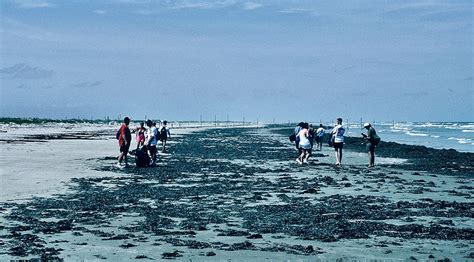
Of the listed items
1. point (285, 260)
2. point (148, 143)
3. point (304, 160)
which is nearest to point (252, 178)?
point (148, 143)

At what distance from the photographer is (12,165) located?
25.0m

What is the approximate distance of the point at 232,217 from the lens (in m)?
12.4

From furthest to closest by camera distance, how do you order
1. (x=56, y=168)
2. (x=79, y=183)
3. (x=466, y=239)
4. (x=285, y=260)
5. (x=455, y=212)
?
1. (x=56, y=168)
2. (x=79, y=183)
3. (x=455, y=212)
4. (x=466, y=239)
5. (x=285, y=260)

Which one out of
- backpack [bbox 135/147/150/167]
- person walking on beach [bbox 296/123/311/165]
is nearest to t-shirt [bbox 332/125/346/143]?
person walking on beach [bbox 296/123/311/165]

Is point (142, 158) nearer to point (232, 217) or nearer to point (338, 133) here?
point (338, 133)

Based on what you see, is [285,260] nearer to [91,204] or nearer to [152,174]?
[91,204]

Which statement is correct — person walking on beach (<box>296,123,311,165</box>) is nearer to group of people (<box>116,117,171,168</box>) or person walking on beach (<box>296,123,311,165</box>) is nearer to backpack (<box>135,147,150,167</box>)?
group of people (<box>116,117,171,168</box>)

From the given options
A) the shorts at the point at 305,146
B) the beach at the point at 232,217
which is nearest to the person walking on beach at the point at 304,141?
the shorts at the point at 305,146

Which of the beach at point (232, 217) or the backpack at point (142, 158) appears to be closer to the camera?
the beach at point (232, 217)

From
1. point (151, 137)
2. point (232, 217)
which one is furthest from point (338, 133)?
point (232, 217)

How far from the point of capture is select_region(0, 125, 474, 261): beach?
9.16 meters

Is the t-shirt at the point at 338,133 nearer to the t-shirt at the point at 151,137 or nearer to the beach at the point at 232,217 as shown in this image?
the beach at the point at 232,217

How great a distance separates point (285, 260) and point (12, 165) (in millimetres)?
19748

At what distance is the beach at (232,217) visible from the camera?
9.16 m
